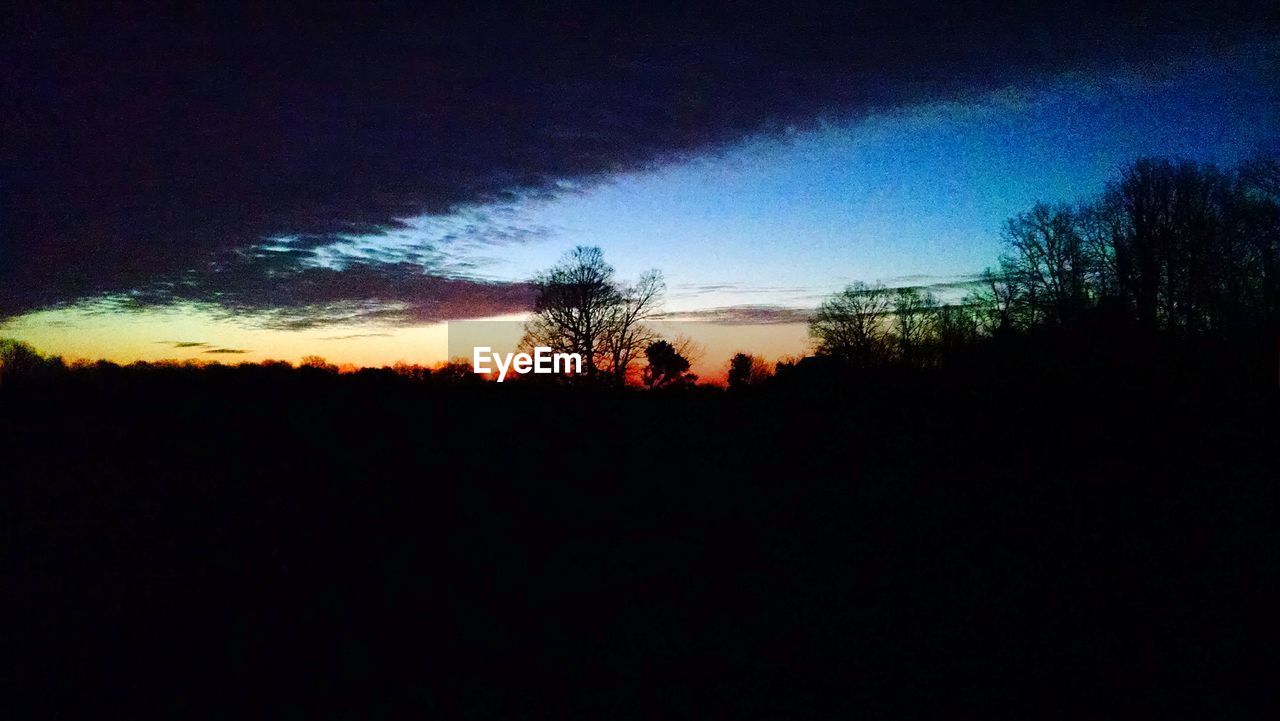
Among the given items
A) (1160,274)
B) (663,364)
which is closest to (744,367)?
(663,364)

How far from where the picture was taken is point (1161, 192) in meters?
29.8

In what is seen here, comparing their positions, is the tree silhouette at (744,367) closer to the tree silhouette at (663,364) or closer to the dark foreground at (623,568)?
the tree silhouette at (663,364)

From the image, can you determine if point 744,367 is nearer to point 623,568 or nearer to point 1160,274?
point 1160,274

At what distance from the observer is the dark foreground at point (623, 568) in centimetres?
481

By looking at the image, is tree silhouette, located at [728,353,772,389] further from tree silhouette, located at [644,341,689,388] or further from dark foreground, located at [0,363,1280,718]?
dark foreground, located at [0,363,1280,718]

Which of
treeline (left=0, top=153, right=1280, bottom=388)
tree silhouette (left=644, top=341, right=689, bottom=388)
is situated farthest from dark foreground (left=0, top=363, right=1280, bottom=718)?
tree silhouette (left=644, top=341, right=689, bottom=388)

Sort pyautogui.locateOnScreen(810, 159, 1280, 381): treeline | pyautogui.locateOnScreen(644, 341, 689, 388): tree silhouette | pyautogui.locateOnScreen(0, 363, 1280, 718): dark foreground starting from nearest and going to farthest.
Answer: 1. pyautogui.locateOnScreen(0, 363, 1280, 718): dark foreground
2. pyautogui.locateOnScreen(810, 159, 1280, 381): treeline
3. pyautogui.locateOnScreen(644, 341, 689, 388): tree silhouette

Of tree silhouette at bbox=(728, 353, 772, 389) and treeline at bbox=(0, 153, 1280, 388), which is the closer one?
treeline at bbox=(0, 153, 1280, 388)

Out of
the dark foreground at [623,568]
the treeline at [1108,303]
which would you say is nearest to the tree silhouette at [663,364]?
the treeline at [1108,303]

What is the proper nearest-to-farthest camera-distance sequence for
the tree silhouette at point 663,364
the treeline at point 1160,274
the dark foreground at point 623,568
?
the dark foreground at point 623,568 < the treeline at point 1160,274 < the tree silhouette at point 663,364

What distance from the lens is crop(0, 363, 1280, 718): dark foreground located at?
4.81 metres

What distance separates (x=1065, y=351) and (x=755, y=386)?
388 inches

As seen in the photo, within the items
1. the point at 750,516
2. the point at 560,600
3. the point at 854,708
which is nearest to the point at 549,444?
the point at 750,516

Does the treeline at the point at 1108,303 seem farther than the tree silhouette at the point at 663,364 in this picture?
No
